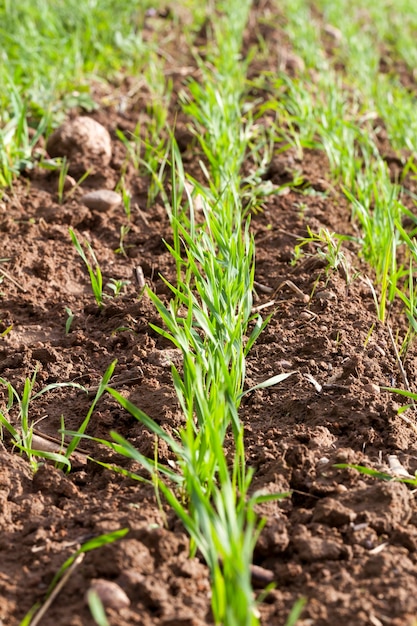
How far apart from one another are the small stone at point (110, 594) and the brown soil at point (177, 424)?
0.07 feet

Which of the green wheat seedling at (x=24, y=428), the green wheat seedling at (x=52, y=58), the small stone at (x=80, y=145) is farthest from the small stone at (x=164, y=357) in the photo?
the small stone at (x=80, y=145)

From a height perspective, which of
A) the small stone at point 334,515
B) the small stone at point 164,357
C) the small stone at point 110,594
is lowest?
the small stone at point 334,515

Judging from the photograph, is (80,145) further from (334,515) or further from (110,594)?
(110,594)

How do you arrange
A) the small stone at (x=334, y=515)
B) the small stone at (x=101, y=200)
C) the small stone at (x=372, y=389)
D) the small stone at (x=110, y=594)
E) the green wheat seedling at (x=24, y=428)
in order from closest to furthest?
the small stone at (x=110, y=594) → the small stone at (x=334, y=515) → the green wheat seedling at (x=24, y=428) → the small stone at (x=372, y=389) → the small stone at (x=101, y=200)

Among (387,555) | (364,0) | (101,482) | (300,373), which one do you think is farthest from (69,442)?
(364,0)

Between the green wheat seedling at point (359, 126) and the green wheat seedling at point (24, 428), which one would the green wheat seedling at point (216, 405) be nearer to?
the green wheat seedling at point (24, 428)

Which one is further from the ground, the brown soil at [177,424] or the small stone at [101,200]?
the small stone at [101,200]

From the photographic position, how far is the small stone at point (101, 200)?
112 inches

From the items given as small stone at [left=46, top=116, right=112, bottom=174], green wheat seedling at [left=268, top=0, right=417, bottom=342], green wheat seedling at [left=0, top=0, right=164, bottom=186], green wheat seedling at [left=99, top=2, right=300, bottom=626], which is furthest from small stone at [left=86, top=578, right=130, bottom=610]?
small stone at [left=46, top=116, right=112, bottom=174]

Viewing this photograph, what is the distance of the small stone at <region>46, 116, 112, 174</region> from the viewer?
3.11m

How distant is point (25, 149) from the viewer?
9.87ft

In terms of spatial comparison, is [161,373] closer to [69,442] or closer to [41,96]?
[69,442]

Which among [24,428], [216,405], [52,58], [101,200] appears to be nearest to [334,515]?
[216,405]

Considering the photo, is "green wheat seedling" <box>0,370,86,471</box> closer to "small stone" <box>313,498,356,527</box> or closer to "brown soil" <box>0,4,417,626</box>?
"brown soil" <box>0,4,417,626</box>
